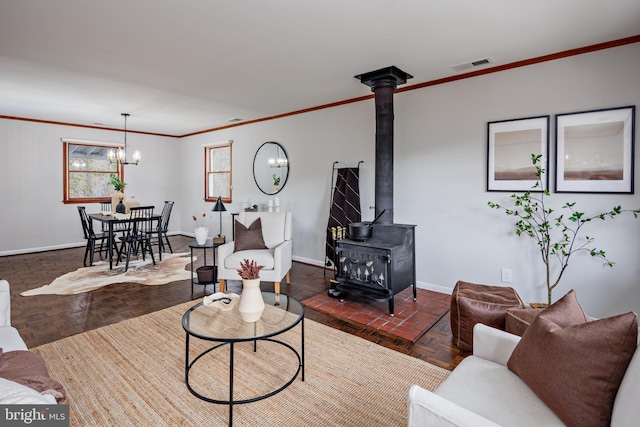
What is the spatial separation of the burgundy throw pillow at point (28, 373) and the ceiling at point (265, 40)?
7.05ft

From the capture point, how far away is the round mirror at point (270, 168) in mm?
5633

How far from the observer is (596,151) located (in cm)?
293

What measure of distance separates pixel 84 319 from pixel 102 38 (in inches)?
96.4

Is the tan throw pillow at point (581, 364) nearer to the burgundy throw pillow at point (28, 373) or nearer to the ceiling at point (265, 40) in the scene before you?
the burgundy throw pillow at point (28, 373)

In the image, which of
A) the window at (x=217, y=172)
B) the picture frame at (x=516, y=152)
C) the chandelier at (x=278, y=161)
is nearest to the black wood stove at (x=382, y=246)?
the picture frame at (x=516, y=152)

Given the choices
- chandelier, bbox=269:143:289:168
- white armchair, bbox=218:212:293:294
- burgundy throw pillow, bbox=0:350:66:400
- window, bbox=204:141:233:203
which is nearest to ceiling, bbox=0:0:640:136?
chandelier, bbox=269:143:289:168

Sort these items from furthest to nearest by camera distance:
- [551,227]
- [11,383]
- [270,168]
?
[270,168], [551,227], [11,383]

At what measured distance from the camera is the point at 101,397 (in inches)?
77.8

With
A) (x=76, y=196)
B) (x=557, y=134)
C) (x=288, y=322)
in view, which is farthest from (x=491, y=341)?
(x=76, y=196)

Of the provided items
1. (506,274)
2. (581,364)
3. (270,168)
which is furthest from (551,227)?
(270,168)

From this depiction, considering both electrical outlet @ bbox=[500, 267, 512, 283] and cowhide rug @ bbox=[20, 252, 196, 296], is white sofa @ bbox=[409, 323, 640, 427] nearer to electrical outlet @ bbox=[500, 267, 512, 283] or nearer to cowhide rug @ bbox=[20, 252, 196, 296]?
electrical outlet @ bbox=[500, 267, 512, 283]

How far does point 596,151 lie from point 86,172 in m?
7.94

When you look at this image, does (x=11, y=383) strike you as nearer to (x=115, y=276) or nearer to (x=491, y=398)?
(x=491, y=398)

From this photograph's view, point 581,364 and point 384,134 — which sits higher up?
point 384,134
